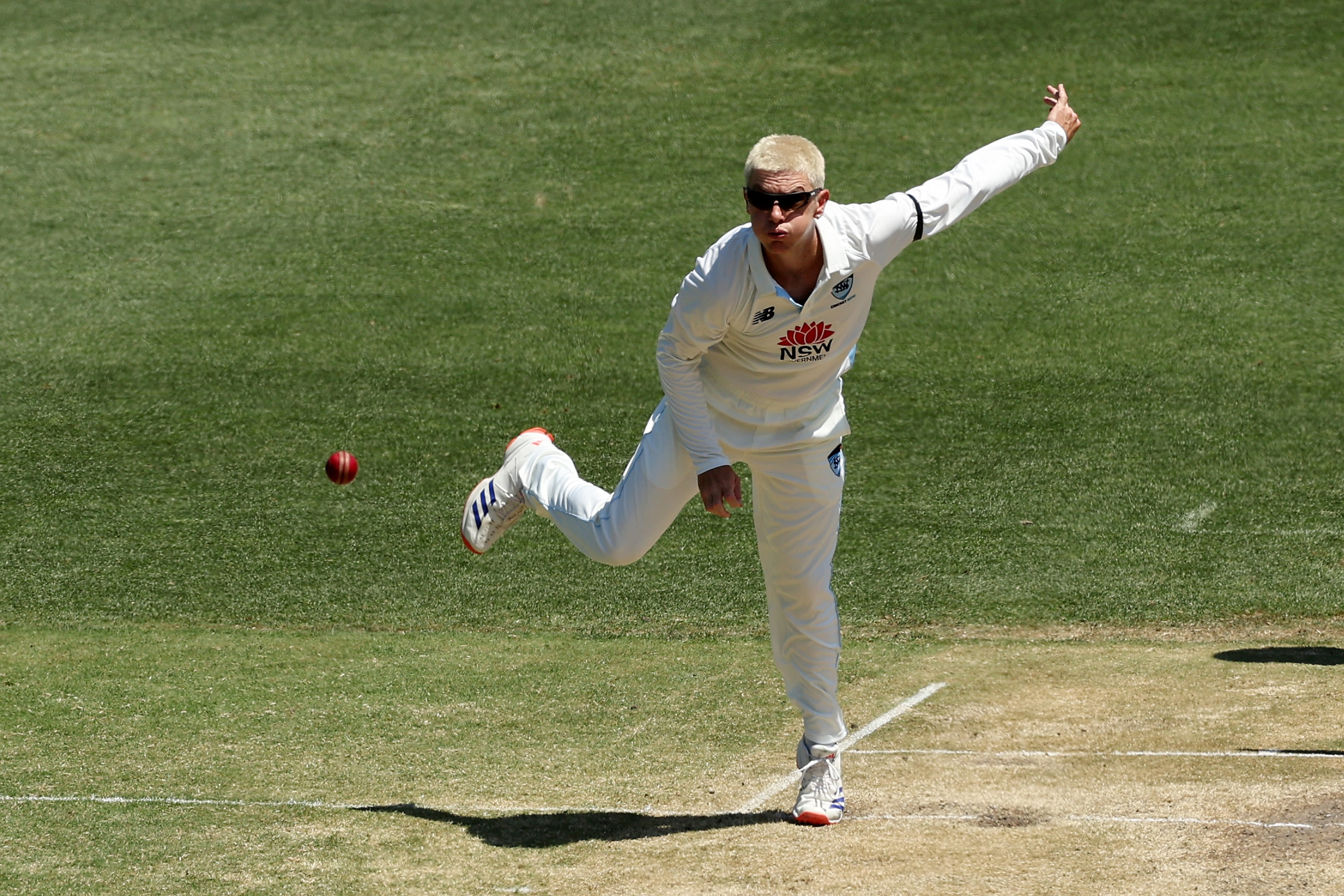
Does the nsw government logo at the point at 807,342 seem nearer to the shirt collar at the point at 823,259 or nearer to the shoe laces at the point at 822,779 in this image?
the shirt collar at the point at 823,259

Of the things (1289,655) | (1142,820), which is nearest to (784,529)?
(1142,820)

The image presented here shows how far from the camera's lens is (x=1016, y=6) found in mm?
19688

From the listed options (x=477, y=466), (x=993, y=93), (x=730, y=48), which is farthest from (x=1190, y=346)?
(x=730, y=48)

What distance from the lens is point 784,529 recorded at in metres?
6.15

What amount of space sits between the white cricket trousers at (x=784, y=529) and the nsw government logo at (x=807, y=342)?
39cm

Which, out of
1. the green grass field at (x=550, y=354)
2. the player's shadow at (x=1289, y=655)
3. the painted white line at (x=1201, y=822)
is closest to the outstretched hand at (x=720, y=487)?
the green grass field at (x=550, y=354)

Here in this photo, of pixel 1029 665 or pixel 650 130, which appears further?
pixel 650 130

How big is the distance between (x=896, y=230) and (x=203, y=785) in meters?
4.07

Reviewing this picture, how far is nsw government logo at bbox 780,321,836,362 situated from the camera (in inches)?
229

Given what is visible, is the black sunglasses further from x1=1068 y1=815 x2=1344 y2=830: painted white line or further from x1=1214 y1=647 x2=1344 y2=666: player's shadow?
x1=1214 y1=647 x2=1344 y2=666: player's shadow

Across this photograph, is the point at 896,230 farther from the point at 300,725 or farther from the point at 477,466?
the point at 477,466

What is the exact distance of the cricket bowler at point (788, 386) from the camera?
223 inches

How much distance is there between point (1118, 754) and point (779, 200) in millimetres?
3426

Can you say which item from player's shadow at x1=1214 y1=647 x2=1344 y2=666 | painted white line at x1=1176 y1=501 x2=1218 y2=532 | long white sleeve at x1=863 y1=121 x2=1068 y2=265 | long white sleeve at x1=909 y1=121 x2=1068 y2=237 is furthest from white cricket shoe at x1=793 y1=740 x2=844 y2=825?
painted white line at x1=1176 y1=501 x2=1218 y2=532
